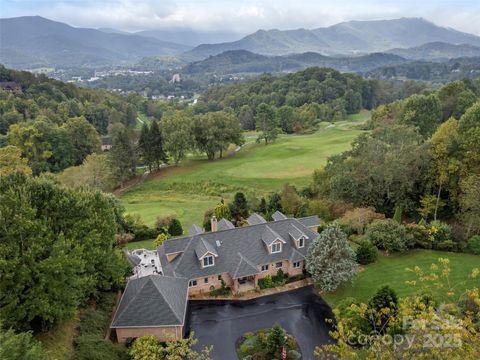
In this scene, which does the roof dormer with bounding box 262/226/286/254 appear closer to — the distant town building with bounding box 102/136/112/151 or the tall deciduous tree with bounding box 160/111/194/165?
the tall deciduous tree with bounding box 160/111/194/165

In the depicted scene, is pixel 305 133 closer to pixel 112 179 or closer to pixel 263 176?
pixel 263 176

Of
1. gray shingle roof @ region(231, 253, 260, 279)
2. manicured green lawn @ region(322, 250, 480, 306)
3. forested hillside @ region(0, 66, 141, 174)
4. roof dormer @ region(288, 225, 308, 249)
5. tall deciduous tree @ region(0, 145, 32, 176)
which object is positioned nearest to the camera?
manicured green lawn @ region(322, 250, 480, 306)

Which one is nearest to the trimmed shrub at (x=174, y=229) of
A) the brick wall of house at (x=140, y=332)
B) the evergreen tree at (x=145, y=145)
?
the brick wall of house at (x=140, y=332)


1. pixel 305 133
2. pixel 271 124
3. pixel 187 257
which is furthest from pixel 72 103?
pixel 187 257

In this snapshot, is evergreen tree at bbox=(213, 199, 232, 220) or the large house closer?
the large house

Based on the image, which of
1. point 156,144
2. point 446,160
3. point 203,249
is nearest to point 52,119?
point 156,144

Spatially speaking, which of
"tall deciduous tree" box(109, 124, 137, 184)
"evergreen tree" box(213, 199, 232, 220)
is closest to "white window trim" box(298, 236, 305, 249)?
"evergreen tree" box(213, 199, 232, 220)

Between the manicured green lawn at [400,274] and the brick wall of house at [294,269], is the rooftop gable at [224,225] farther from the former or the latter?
the manicured green lawn at [400,274]
